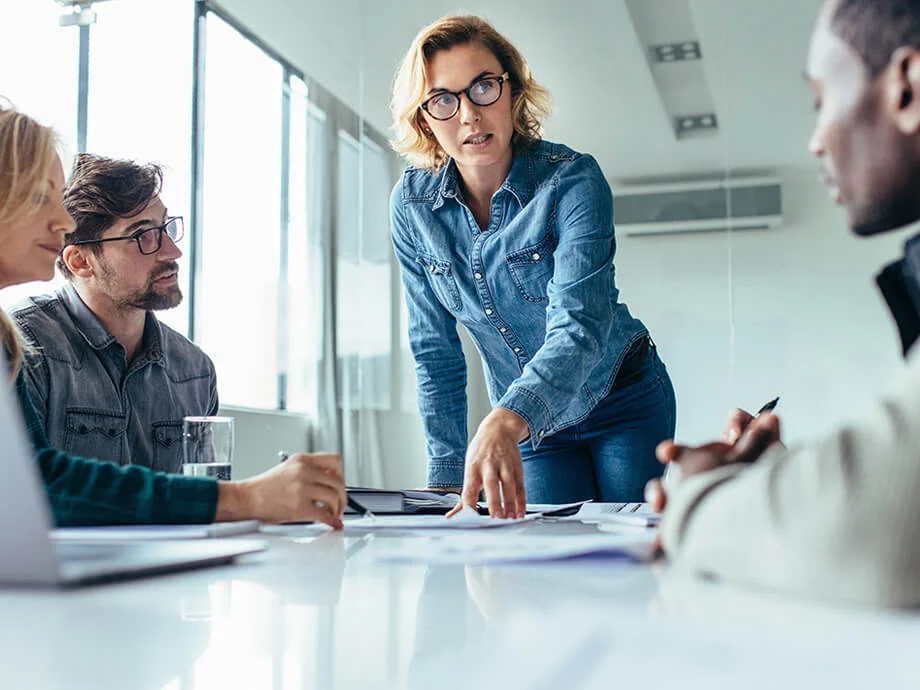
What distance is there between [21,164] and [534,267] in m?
0.89

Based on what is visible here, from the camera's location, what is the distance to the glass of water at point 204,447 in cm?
129

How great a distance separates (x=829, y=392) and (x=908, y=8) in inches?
136

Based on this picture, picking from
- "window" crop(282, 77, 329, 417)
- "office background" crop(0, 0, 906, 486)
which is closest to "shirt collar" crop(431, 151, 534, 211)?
"office background" crop(0, 0, 906, 486)

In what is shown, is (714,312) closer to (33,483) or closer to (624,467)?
(624,467)

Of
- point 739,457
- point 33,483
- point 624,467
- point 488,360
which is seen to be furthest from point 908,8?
point 488,360

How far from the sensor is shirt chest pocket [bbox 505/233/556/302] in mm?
1663

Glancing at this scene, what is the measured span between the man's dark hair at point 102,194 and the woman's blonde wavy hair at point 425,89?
0.68 metres

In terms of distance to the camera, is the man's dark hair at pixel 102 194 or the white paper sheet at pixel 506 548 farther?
the man's dark hair at pixel 102 194

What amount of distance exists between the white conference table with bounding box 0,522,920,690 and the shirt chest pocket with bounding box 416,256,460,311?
4.05ft

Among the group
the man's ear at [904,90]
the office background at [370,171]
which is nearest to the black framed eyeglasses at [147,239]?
the office background at [370,171]

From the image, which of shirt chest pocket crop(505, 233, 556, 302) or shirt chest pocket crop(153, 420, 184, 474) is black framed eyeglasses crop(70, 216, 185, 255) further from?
shirt chest pocket crop(505, 233, 556, 302)

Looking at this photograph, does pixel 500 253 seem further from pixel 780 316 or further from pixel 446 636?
pixel 780 316

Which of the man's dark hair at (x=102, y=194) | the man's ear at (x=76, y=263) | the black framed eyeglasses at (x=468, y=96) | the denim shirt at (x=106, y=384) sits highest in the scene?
the black framed eyeglasses at (x=468, y=96)

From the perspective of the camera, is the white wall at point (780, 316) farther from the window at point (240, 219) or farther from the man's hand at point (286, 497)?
the man's hand at point (286, 497)
